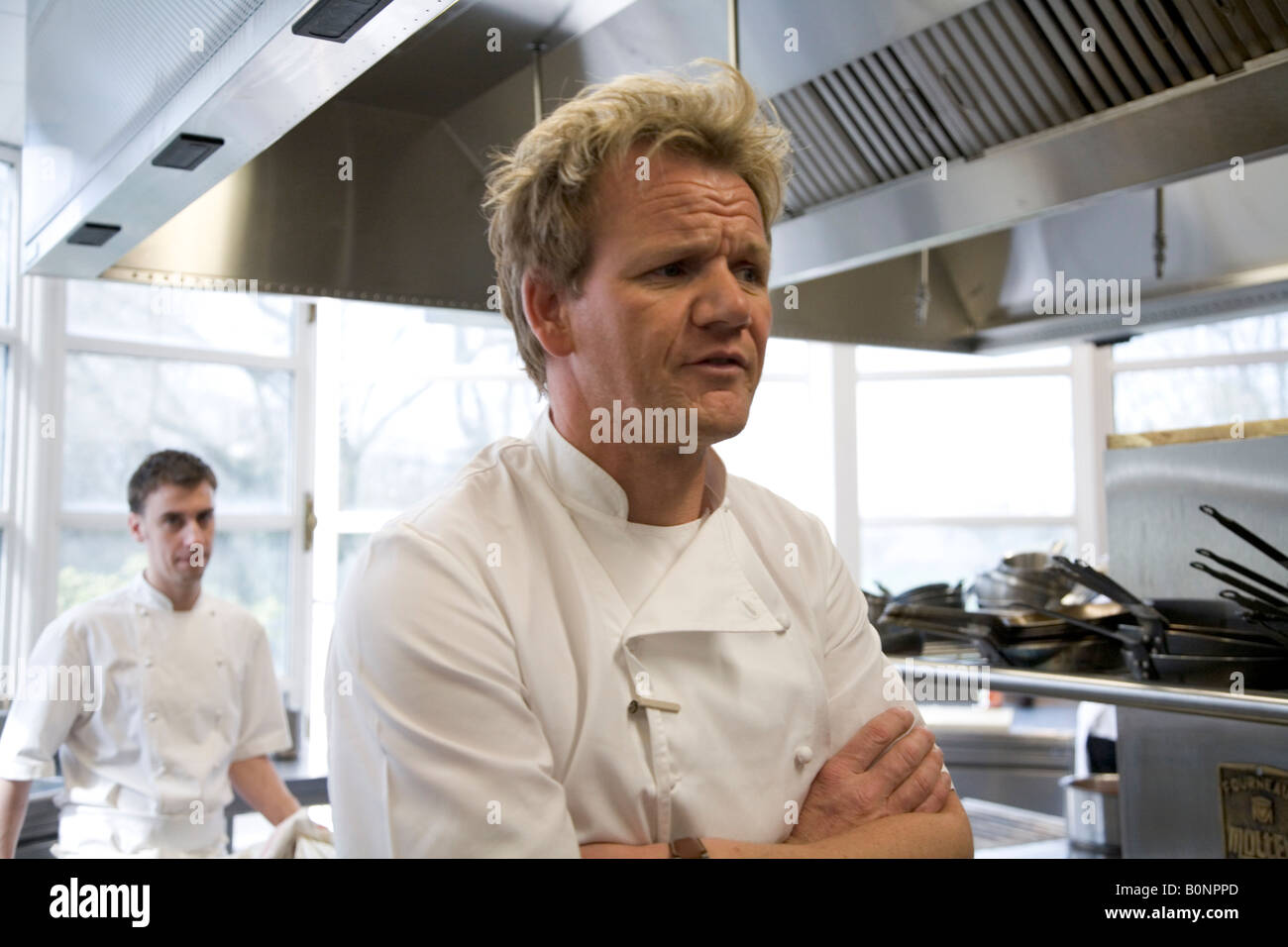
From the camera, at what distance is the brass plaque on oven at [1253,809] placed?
2.04 metres

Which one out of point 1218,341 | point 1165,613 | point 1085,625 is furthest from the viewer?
point 1218,341

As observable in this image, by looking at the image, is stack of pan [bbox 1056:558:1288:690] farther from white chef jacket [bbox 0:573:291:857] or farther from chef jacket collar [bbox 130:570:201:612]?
chef jacket collar [bbox 130:570:201:612]

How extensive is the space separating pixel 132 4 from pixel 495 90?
86 cm

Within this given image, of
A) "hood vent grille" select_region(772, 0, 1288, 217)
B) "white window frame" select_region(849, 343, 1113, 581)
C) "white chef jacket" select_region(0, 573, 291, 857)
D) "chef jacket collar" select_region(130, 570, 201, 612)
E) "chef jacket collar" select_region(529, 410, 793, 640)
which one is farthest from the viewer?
"white window frame" select_region(849, 343, 1113, 581)

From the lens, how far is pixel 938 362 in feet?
19.1

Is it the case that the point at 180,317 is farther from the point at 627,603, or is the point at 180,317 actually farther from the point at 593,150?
the point at 627,603

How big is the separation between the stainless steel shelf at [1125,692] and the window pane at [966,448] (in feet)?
12.3

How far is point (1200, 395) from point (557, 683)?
17.2 feet

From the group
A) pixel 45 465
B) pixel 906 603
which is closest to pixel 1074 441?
pixel 906 603

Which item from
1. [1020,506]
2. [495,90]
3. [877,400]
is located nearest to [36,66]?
[495,90]

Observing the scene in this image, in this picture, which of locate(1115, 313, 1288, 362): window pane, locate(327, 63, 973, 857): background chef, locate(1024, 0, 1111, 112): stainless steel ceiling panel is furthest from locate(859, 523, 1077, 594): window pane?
locate(327, 63, 973, 857): background chef

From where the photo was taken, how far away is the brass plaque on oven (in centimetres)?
204

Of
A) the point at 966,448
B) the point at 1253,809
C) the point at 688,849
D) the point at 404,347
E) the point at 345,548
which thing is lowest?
the point at 1253,809

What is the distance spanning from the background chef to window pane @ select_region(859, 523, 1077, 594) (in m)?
4.49
